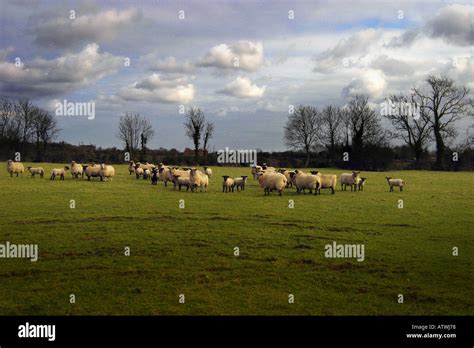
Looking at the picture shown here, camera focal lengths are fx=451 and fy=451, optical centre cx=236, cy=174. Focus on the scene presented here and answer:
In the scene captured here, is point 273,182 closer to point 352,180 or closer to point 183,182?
point 183,182

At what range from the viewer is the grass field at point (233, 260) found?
997cm

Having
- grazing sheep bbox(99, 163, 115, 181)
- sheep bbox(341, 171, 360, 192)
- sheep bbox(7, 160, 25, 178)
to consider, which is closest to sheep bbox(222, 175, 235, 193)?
sheep bbox(341, 171, 360, 192)

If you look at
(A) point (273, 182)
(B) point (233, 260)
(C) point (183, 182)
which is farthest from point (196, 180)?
(B) point (233, 260)

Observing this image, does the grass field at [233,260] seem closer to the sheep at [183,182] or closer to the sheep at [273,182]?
the sheep at [273,182]

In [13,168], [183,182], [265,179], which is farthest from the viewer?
[13,168]

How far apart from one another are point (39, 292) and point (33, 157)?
84609mm

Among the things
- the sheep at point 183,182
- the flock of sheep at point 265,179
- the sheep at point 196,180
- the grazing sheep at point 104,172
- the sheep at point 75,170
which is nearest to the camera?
the flock of sheep at point 265,179

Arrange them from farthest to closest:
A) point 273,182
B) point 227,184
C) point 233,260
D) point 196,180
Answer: point 227,184 < point 196,180 < point 273,182 < point 233,260

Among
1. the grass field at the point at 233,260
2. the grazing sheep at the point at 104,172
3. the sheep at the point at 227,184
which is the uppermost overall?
the grazing sheep at the point at 104,172

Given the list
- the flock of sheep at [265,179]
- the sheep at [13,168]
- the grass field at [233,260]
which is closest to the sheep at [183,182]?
the flock of sheep at [265,179]

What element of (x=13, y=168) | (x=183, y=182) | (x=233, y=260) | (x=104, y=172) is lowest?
(x=233, y=260)

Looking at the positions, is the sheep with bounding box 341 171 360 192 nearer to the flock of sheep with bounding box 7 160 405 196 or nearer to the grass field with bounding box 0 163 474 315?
the flock of sheep with bounding box 7 160 405 196

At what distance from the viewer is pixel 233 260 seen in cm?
1298

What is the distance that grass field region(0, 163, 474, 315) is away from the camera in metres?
9.97
